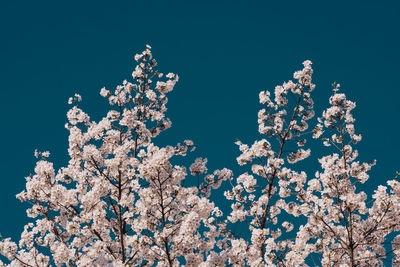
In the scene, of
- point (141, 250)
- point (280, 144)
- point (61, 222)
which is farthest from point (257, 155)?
point (61, 222)

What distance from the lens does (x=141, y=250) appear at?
1152 cm

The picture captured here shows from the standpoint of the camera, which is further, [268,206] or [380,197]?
[268,206]

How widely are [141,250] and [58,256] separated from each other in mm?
2575

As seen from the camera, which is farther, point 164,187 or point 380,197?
point 380,197

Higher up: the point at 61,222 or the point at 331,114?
the point at 331,114

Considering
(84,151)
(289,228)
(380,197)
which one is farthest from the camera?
(289,228)

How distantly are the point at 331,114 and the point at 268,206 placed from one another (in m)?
3.82

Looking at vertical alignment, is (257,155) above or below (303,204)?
above

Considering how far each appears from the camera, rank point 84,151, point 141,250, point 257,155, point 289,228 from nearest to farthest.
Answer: point 141,250
point 84,151
point 257,155
point 289,228

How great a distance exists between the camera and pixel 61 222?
12977mm

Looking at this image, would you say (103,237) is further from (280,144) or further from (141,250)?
(280,144)

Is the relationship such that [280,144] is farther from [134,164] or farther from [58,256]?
[58,256]

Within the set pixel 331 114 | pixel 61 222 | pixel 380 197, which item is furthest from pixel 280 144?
pixel 61 222

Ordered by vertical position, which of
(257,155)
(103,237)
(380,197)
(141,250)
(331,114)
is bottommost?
(141,250)
